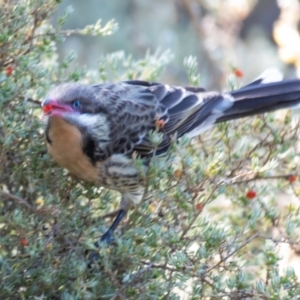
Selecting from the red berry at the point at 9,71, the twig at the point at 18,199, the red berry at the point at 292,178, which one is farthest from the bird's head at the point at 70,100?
the red berry at the point at 292,178

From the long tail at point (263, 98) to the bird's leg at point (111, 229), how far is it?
710mm

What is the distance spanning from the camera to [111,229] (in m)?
3.19

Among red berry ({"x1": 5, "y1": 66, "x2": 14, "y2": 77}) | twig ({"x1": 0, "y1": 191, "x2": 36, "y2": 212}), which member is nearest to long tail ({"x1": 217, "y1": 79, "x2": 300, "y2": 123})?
red berry ({"x1": 5, "y1": 66, "x2": 14, "y2": 77})

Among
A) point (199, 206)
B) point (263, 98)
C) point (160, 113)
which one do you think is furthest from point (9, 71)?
point (263, 98)

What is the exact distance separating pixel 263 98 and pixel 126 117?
767 millimetres

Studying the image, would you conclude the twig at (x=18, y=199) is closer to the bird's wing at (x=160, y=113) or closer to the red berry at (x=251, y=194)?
the bird's wing at (x=160, y=113)

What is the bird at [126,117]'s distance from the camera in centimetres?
327

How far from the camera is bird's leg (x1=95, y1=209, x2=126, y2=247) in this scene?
9.77ft

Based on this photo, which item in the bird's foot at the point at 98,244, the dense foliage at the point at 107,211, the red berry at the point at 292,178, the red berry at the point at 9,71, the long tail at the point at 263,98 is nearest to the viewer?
the dense foliage at the point at 107,211

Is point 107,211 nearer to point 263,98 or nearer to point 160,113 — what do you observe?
point 160,113

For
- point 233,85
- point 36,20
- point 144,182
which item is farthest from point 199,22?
point 144,182

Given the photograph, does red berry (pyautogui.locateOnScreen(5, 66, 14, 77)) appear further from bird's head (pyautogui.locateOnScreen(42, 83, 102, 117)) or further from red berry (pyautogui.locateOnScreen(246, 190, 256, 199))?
red berry (pyautogui.locateOnScreen(246, 190, 256, 199))

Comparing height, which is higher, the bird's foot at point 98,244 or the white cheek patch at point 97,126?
the white cheek patch at point 97,126

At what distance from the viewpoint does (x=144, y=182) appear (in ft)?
9.28
